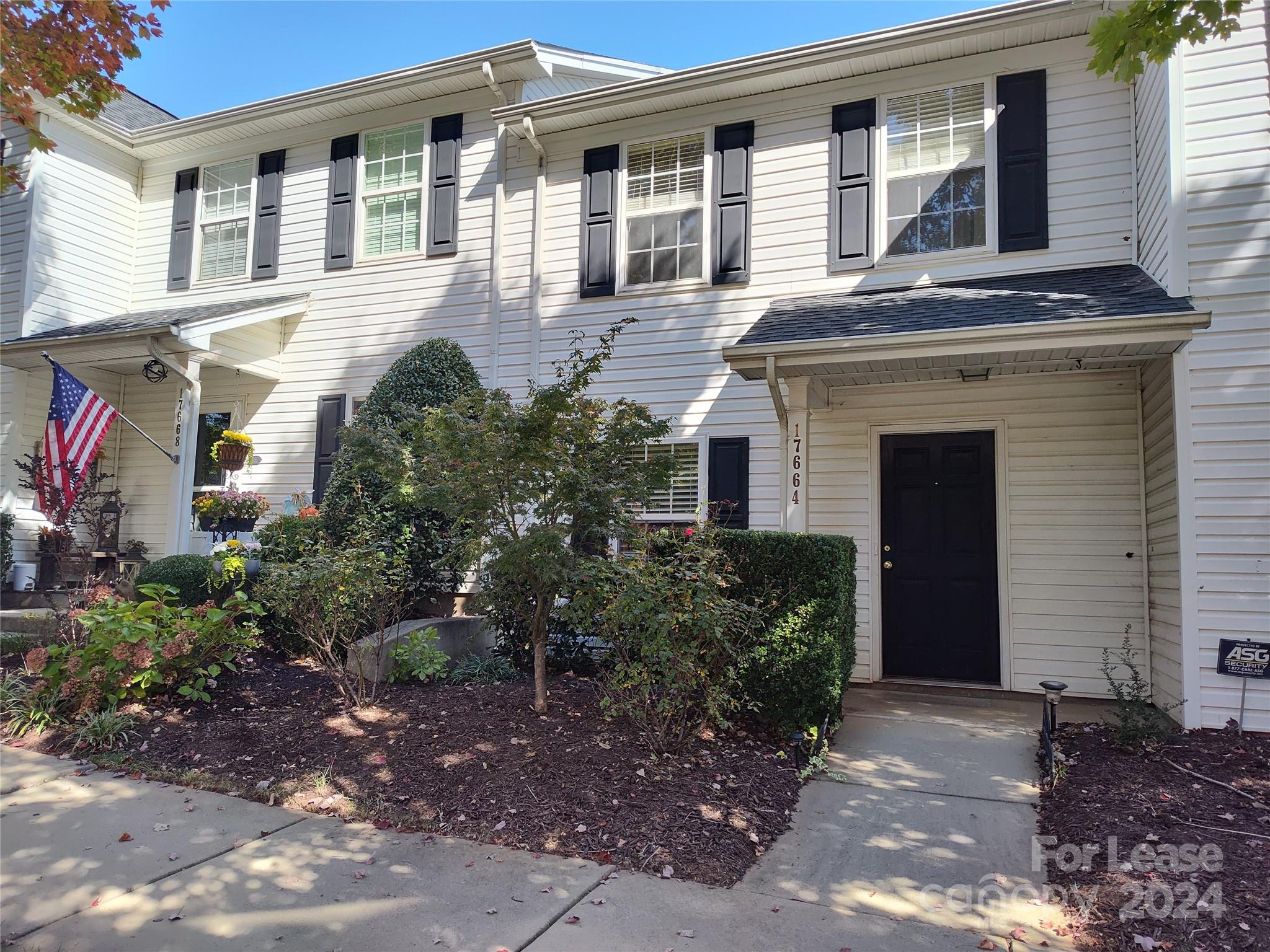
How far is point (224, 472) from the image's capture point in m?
9.65

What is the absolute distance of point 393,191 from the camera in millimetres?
9188

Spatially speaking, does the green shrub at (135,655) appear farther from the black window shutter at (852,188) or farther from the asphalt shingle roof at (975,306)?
the black window shutter at (852,188)

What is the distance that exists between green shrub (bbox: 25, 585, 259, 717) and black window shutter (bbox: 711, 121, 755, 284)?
16.7ft

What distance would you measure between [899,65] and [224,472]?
858 cm

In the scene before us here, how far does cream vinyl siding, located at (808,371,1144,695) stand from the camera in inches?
246

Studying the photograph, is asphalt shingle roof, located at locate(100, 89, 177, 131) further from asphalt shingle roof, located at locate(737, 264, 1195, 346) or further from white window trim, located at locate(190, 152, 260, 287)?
Answer: asphalt shingle roof, located at locate(737, 264, 1195, 346)

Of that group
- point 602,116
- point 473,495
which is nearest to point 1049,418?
point 473,495

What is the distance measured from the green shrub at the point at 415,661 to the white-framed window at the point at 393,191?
482 centimetres

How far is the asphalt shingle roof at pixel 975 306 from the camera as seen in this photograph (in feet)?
17.7

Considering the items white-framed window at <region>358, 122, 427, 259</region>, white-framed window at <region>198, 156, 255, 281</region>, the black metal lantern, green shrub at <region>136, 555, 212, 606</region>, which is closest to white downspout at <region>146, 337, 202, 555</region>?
green shrub at <region>136, 555, 212, 606</region>

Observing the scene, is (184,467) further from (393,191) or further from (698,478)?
(698,478)

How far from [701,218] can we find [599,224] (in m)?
1.08

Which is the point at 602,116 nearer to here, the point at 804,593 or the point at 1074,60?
the point at 1074,60

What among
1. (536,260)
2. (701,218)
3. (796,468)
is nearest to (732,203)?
(701,218)
